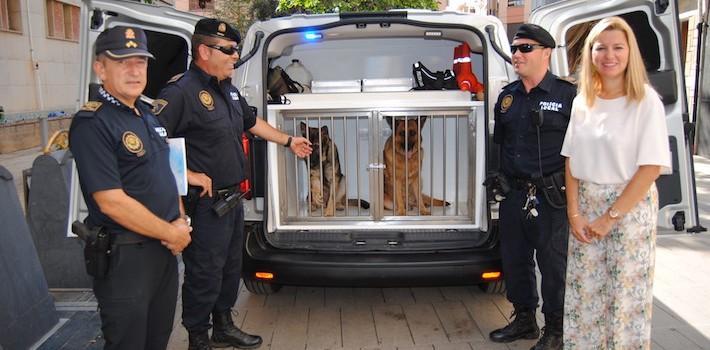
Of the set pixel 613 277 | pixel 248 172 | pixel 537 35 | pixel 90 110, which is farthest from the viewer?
pixel 248 172

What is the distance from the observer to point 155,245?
2279 millimetres

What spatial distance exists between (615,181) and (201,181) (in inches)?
81.0

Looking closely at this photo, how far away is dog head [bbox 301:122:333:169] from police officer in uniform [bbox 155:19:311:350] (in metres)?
1.08

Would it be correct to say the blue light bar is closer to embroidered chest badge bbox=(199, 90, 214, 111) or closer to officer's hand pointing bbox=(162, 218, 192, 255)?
embroidered chest badge bbox=(199, 90, 214, 111)

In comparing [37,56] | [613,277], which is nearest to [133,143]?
[613,277]

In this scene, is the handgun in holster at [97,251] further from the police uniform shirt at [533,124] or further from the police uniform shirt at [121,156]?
the police uniform shirt at [533,124]

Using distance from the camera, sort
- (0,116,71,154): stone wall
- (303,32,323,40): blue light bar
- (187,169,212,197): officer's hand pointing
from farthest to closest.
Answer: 1. (0,116,71,154): stone wall
2. (303,32,323,40): blue light bar
3. (187,169,212,197): officer's hand pointing

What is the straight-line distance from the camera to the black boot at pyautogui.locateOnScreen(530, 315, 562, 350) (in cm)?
311

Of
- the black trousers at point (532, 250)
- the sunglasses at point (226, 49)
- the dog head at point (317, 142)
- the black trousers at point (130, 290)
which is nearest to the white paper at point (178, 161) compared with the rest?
the black trousers at point (130, 290)

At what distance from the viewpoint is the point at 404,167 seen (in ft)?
14.0

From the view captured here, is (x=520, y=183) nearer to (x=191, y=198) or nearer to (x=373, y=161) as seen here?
(x=373, y=161)

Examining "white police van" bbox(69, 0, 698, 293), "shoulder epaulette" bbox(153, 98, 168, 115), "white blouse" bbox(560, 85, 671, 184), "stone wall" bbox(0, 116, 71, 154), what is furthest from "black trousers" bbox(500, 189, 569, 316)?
"stone wall" bbox(0, 116, 71, 154)

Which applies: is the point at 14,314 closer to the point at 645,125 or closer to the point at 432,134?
the point at 432,134

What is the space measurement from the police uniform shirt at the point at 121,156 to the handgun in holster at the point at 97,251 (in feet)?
0.17
